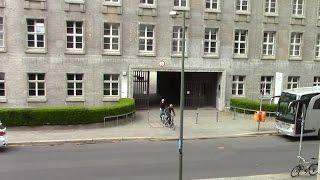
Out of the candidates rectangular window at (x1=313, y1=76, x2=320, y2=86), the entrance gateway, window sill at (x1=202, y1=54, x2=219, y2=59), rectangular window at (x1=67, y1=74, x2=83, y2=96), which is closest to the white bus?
window sill at (x1=202, y1=54, x2=219, y2=59)

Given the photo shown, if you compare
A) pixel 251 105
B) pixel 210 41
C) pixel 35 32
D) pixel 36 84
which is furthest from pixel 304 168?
pixel 35 32

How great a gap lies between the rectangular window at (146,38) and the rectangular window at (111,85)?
3.09 metres

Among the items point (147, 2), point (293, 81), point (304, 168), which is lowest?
point (304, 168)

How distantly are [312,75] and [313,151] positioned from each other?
17.7 meters

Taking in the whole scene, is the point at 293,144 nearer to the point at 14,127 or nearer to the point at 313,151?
the point at 313,151

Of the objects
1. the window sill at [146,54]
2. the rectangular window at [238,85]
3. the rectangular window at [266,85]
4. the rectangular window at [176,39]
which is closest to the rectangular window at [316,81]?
the rectangular window at [266,85]

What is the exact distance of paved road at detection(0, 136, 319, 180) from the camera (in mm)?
17594

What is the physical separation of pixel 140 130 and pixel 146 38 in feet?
31.1

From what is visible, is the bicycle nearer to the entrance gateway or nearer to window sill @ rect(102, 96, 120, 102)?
window sill @ rect(102, 96, 120, 102)

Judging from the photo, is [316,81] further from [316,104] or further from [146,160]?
[146,160]

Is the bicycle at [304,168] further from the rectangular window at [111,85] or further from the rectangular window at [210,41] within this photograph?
the rectangular window at [210,41]

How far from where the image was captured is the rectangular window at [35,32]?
31016 mm

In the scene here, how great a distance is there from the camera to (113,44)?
3312 centimetres

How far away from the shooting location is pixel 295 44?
126 ft
